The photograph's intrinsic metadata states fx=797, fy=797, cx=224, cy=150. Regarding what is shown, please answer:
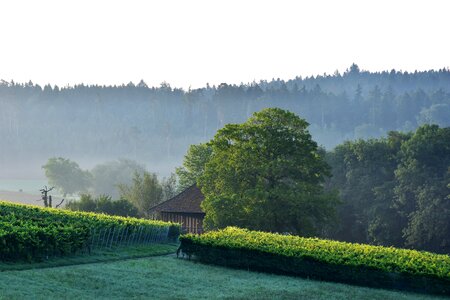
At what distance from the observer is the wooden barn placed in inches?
2913

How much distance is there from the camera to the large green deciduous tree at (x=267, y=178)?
194ft

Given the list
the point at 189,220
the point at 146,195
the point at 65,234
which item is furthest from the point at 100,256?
the point at 146,195

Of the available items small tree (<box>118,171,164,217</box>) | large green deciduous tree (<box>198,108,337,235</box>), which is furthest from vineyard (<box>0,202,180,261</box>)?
small tree (<box>118,171,164,217</box>)

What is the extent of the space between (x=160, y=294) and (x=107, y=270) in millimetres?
6739

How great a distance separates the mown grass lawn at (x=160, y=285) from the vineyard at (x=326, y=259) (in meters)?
0.90

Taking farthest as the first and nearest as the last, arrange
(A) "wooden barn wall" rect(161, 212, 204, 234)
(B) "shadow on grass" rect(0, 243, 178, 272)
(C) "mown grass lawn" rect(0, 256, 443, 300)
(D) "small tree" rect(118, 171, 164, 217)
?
(D) "small tree" rect(118, 171, 164, 217), (A) "wooden barn wall" rect(161, 212, 204, 234), (B) "shadow on grass" rect(0, 243, 178, 272), (C) "mown grass lawn" rect(0, 256, 443, 300)

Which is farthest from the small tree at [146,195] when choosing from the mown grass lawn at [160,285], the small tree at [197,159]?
the mown grass lawn at [160,285]

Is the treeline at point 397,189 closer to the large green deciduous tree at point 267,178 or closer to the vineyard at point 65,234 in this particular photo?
the large green deciduous tree at point 267,178

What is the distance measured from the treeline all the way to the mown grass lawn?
106 feet

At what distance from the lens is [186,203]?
75750 millimetres

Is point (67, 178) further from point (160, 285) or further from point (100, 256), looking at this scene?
point (160, 285)

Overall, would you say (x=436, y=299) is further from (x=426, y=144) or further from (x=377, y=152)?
(x=377, y=152)

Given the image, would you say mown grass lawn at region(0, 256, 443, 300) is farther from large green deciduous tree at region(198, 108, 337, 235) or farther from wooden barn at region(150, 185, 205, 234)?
wooden barn at region(150, 185, 205, 234)

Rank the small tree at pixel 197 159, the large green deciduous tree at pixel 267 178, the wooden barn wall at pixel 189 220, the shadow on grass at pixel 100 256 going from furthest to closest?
the small tree at pixel 197 159 < the wooden barn wall at pixel 189 220 < the large green deciduous tree at pixel 267 178 < the shadow on grass at pixel 100 256
